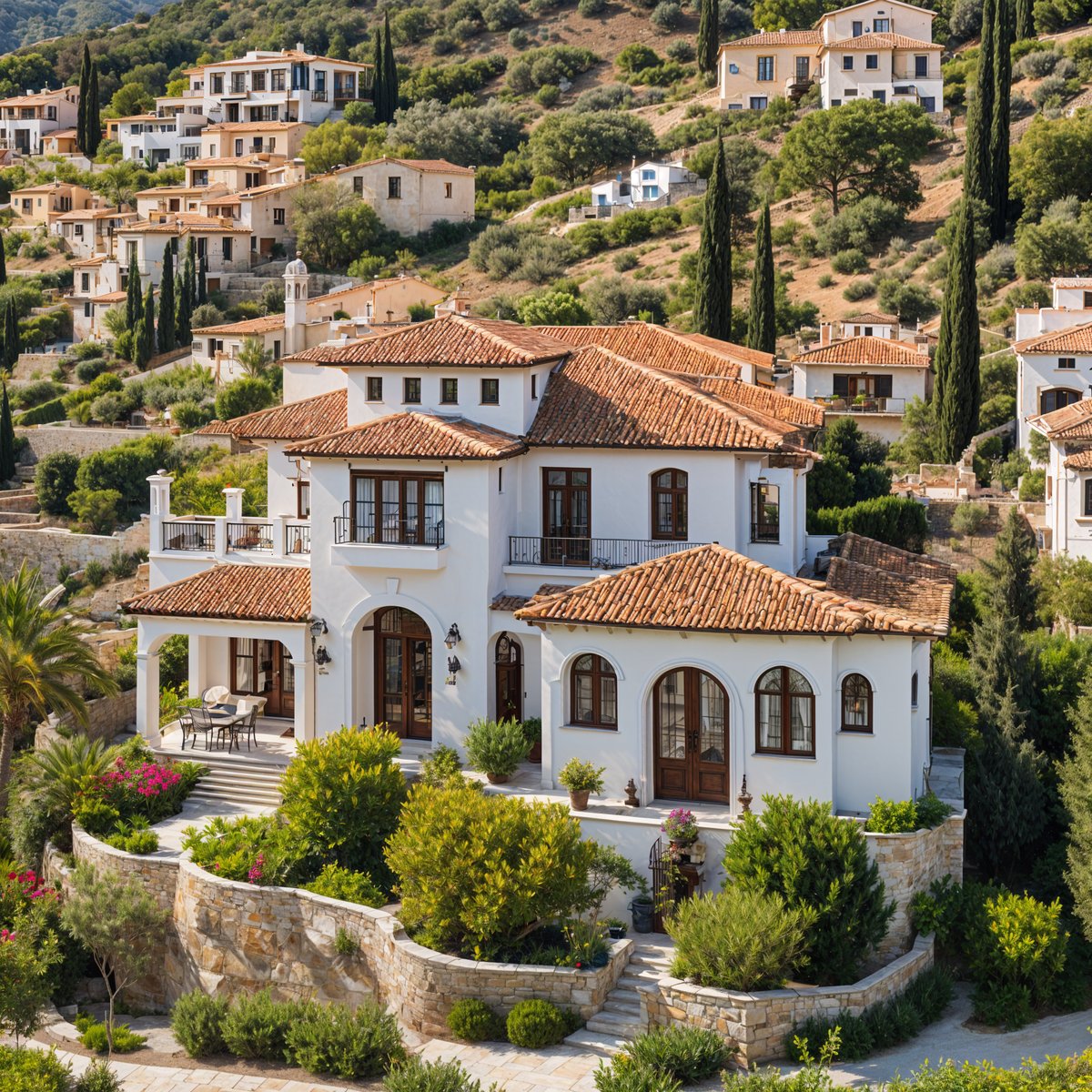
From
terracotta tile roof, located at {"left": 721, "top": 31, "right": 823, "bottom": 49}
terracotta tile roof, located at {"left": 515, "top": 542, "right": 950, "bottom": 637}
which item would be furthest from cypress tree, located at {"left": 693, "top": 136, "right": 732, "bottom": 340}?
terracotta tile roof, located at {"left": 721, "top": 31, "right": 823, "bottom": 49}

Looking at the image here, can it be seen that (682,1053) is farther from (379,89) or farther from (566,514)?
(379,89)

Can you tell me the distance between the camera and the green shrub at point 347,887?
2578 centimetres

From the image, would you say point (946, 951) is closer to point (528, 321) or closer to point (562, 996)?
point (562, 996)

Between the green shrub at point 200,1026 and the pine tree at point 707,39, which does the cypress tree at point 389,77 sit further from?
the green shrub at point 200,1026

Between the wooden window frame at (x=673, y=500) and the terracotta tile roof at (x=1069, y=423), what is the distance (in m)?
18.7

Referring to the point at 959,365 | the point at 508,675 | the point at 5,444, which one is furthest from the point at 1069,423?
the point at 5,444

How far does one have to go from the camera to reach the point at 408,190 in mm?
94312

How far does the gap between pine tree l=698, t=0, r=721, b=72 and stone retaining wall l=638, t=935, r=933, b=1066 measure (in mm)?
97902

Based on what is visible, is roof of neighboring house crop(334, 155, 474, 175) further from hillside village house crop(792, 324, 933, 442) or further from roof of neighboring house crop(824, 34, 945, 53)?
hillside village house crop(792, 324, 933, 442)

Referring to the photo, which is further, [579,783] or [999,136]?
[999,136]

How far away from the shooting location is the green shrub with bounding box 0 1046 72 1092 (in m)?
20.8

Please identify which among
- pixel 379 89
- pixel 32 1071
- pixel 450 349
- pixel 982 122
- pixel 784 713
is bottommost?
pixel 32 1071

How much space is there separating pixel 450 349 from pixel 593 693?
7873 mm

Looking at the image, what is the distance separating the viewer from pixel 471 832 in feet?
78.1
